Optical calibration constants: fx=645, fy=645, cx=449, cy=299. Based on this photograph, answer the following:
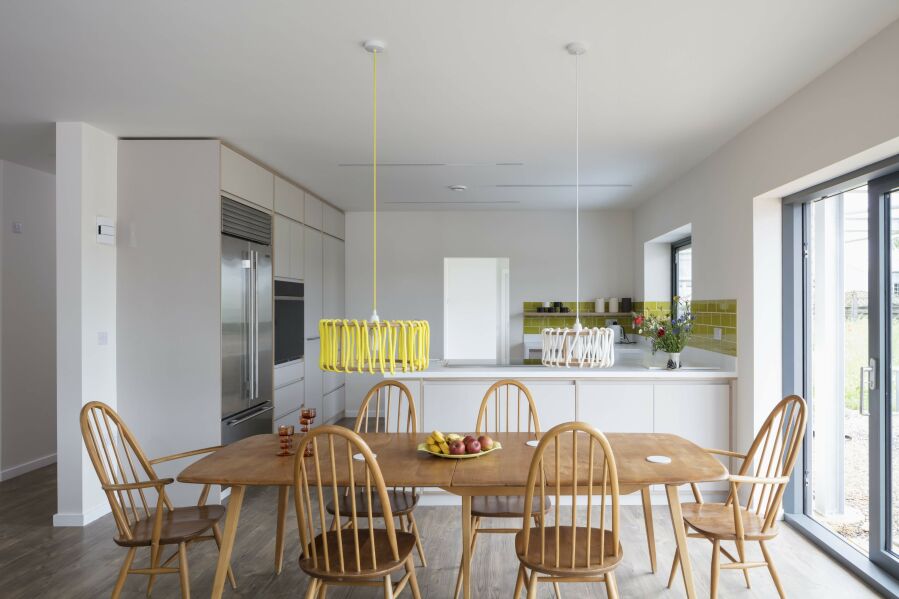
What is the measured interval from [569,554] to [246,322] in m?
3.17

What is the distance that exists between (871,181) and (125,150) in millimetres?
4498

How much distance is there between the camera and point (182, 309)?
14.4 feet

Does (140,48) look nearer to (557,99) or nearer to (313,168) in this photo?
(557,99)

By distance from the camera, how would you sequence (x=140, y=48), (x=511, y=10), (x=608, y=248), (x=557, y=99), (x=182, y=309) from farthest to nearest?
1. (x=608, y=248)
2. (x=182, y=309)
3. (x=557, y=99)
4. (x=140, y=48)
5. (x=511, y=10)

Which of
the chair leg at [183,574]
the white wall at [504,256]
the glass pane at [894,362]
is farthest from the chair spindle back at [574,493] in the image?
the white wall at [504,256]

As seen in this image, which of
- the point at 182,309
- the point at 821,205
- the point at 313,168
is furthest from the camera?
the point at 313,168

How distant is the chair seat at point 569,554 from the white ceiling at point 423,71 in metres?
2.02

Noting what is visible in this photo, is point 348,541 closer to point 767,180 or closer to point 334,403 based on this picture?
point 767,180

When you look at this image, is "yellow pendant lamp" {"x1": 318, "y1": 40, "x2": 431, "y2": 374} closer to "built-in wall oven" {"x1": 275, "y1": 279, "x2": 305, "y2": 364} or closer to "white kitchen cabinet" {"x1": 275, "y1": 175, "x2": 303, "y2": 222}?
"built-in wall oven" {"x1": 275, "y1": 279, "x2": 305, "y2": 364}

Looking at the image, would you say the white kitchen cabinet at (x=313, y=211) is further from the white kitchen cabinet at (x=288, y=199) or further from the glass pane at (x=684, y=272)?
the glass pane at (x=684, y=272)

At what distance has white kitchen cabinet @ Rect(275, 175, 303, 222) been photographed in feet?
17.9

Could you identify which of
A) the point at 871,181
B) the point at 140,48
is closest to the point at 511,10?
the point at 140,48

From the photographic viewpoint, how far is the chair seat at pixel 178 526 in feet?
8.67

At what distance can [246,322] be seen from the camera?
4754 millimetres
